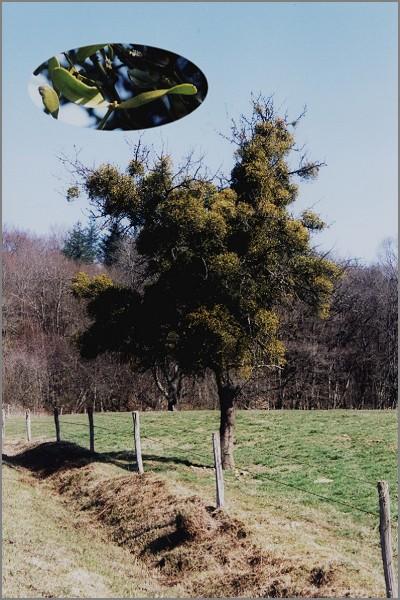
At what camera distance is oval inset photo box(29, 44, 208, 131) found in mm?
3846

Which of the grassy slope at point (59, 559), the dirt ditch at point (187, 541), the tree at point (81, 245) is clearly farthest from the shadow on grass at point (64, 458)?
the tree at point (81, 245)

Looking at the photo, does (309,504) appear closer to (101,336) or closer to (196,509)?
(196,509)

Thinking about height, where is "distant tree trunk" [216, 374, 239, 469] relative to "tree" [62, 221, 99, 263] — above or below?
below

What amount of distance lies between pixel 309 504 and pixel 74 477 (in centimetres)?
568

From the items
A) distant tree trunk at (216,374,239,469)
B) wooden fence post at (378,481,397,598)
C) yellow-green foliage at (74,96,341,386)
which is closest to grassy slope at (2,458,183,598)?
wooden fence post at (378,481,397,598)

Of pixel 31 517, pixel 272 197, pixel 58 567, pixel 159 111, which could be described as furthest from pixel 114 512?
pixel 159 111

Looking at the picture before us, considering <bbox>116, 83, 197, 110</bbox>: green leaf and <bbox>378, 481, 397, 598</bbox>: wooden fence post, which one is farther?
<bbox>378, 481, 397, 598</bbox>: wooden fence post

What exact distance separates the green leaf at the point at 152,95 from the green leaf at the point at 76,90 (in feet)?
0.45

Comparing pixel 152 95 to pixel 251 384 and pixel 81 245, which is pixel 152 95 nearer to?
pixel 251 384

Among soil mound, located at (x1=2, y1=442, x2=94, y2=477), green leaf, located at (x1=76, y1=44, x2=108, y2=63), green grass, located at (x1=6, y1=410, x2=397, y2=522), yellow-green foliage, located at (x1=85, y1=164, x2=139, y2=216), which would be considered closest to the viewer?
green leaf, located at (x1=76, y1=44, x2=108, y2=63)

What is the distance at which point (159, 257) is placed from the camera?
1455 cm

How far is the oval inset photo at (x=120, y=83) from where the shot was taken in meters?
3.85

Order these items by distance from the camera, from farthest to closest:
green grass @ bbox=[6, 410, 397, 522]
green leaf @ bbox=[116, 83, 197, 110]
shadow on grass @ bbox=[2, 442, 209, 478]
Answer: shadow on grass @ bbox=[2, 442, 209, 478], green grass @ bbox=[6, 410, 397, 522], green leaf @ bbox=[116, 83, 197, 110]

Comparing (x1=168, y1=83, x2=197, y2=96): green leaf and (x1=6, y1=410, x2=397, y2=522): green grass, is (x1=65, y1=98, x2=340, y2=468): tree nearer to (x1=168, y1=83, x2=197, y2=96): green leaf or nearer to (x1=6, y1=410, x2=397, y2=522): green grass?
(x1=6, y1=410, x2=397, y2=522): green grass
